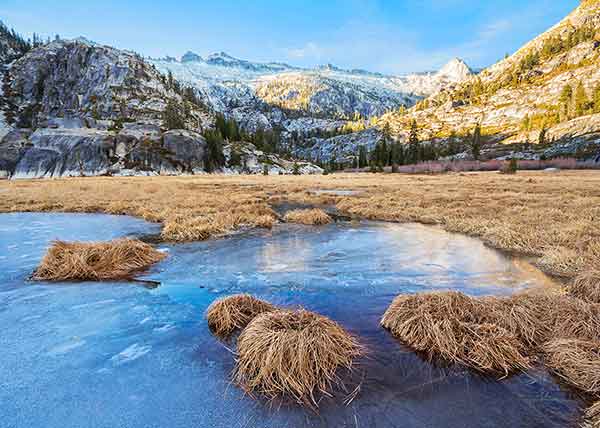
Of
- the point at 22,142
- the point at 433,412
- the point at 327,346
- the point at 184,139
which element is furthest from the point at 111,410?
the point at 22,142

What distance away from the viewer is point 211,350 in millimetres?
5973

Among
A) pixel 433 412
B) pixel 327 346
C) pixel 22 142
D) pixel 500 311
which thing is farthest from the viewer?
pixel 22 142

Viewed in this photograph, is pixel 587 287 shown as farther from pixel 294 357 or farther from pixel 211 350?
pixel 211 350

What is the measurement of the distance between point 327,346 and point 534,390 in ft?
10.2

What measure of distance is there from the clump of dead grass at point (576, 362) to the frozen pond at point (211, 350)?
345 millimetres

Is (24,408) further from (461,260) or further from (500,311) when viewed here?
(461,260)

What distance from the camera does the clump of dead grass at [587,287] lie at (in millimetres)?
7575

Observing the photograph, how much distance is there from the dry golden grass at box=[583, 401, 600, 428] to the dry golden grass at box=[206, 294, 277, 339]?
5361 mm

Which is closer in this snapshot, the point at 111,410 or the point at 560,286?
the point at 111,410

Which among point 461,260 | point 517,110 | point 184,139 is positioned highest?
point 517,110

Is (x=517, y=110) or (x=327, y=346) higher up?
(x=517, y=110)

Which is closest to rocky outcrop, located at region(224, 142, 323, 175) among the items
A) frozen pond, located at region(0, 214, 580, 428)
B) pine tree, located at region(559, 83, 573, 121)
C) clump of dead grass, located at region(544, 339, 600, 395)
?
frozen pond, located at region(0, 214, 580, 428)

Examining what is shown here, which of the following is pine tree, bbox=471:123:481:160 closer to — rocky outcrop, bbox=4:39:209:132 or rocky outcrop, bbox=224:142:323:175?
rocky outcrop, bbox=224:142:323:175

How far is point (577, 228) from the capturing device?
1418cm
